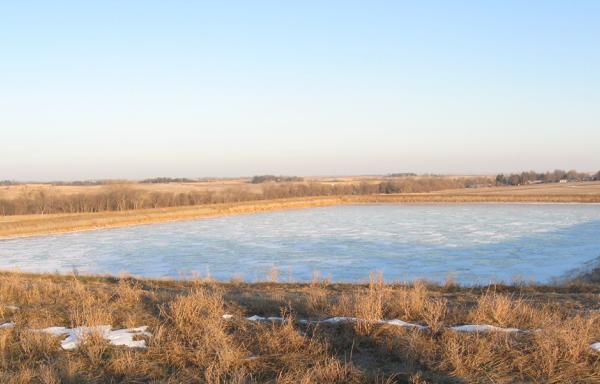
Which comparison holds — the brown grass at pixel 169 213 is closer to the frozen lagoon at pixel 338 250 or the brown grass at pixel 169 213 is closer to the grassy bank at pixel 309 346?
the frozen lagoon at pixel 338 250

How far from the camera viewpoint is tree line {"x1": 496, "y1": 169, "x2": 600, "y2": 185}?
112 metres

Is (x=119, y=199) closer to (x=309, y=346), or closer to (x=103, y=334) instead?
(x=103, y=334)

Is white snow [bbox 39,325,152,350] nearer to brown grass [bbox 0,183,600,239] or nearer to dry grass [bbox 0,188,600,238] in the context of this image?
brown grass [bbox 0,183,600,239]

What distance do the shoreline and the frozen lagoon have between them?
4.55 meters

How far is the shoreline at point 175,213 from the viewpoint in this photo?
40562 millimetres

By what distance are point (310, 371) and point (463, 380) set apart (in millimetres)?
1481

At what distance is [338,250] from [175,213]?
3054 centimetres

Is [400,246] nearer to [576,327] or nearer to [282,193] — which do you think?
[576,327]

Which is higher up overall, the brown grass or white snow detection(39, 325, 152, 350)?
white snow detection(39, 325, 152, 350)

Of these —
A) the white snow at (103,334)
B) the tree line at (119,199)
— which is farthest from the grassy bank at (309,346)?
the tree line at (119,199)

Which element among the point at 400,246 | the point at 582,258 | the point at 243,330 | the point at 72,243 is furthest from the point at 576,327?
the point at 72,243

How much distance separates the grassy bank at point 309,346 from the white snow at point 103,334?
125 millimetres

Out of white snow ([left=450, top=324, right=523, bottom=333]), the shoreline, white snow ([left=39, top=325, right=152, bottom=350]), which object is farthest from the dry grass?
white snow ([left=450, top=324, right=523, bottom=333])

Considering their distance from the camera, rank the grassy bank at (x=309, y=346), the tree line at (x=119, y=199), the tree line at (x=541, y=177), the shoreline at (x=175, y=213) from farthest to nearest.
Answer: the tree line at (x=541, y=177) → the tree line at (x=119, y=199) → the shoreline at (x=175, y=213) → the grassy bank at (x=309, y=346)
